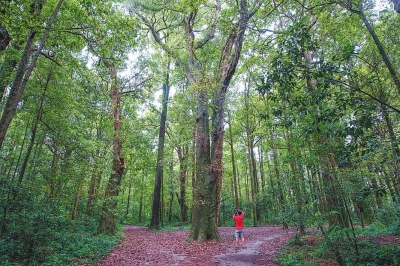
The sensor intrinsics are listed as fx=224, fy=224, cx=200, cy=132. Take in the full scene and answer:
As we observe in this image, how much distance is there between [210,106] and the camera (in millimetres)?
11367

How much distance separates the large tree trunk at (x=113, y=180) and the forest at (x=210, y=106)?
0.08 m

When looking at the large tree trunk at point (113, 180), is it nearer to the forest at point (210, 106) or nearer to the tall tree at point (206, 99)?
the forest at point (210, 106)

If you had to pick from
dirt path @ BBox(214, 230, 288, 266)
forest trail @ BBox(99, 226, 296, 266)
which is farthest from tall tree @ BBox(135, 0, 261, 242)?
dirt path @ BBox(214, 230, 288, 266)

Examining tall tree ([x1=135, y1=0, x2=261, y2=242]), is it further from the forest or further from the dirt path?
the dirt path

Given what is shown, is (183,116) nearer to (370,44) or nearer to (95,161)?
(95,161)

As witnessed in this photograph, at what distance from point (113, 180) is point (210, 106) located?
257 inches

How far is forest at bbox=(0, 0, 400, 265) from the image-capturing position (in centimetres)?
439

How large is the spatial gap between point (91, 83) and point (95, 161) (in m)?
3.62

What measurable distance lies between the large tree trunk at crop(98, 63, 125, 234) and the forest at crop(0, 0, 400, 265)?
82mm

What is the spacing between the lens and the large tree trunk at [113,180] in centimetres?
1175

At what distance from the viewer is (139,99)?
14992mm

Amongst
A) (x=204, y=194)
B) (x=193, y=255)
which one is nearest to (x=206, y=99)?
Result: (x=204, y=194)

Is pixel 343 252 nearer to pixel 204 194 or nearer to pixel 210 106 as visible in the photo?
pixel 204 194

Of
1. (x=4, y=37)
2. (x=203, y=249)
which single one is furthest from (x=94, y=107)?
(x=203, y=249)
